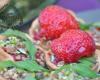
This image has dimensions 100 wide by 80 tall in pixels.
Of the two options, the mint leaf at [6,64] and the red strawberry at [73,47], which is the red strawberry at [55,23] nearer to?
the red strawberry at [73,47]

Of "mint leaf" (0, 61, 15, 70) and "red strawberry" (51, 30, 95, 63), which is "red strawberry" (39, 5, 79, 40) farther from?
"mint leaf" (0, 61, 15, 70)

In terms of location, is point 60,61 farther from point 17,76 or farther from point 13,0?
point 13,0

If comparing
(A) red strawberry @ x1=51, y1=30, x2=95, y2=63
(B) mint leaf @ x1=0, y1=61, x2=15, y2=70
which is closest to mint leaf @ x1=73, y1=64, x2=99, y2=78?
(A) red strawberry @ x1=51, y1=30, x2=95, y2=63

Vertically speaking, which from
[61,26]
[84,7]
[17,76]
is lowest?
[17,76]

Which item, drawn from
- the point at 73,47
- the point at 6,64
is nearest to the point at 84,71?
the point at 73,47

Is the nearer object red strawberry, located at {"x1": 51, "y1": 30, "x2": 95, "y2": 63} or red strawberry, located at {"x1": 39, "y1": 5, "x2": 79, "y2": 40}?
red strawberry, located at {"x1": 51, "y1": 30, "x2": 95, "y2": 63}

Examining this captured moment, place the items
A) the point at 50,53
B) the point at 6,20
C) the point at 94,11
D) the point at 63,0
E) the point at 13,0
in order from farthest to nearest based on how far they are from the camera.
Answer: the point at 63,0
the point at 94,11
the point at 13,0
the point at 6,20
the point at 50,53

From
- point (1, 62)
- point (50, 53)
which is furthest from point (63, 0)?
point (1, 62)

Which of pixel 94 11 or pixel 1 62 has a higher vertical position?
pixel 94 11
